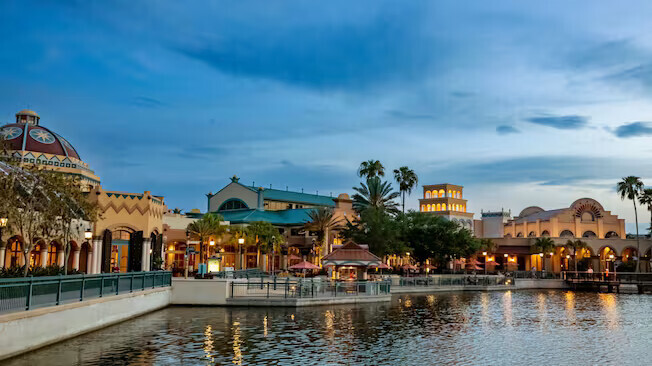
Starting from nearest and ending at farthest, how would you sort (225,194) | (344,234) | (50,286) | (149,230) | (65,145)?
(50,286) → (149,230) → (65,145) → (344,234) → (225,194)

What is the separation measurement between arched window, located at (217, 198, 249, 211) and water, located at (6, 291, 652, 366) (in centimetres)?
6009

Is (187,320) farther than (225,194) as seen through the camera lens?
No

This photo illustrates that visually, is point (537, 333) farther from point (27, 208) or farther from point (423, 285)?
point (423, 285)

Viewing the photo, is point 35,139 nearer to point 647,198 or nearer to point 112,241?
point 112,241

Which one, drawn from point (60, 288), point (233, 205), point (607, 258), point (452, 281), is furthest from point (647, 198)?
point (60, 288)

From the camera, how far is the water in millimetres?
20906

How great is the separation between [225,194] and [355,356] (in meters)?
81.1

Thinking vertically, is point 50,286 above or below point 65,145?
below

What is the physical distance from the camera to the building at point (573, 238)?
101062mm

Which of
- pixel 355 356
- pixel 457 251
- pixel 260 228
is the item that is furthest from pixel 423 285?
pixel 355 356

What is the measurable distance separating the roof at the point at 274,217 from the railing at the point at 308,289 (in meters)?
43.9

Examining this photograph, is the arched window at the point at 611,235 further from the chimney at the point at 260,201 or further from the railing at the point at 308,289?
the railing at the point at 308,289

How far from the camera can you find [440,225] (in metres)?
78.8

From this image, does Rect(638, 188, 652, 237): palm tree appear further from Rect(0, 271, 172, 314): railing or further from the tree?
Rect(0, 271, 172, 314): railing
